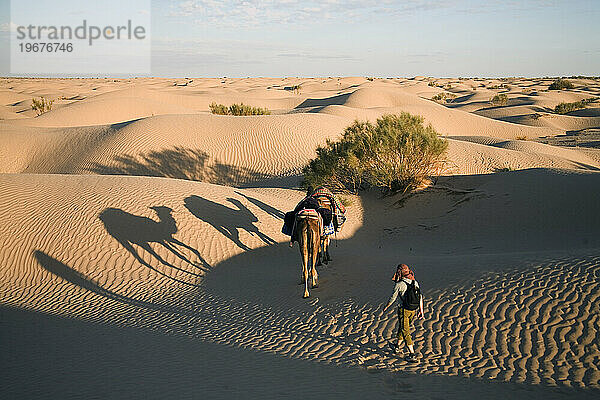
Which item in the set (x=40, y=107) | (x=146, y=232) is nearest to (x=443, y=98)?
(x=40, y=107)

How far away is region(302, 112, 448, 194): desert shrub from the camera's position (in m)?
17.9

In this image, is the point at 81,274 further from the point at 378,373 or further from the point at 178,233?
the point at 378,373

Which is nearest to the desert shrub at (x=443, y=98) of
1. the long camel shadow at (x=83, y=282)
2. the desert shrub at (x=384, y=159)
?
the desert shrub at (x=384, y=159)

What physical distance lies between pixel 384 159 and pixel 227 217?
6911 mm

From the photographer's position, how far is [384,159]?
18016 millimetres

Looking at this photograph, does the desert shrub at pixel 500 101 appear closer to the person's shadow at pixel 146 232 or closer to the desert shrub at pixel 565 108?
the desert shrub at pixel 565 108

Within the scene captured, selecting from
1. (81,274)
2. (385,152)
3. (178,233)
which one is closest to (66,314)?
(81,274)

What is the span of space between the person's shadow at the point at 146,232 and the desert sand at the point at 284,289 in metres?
0.05

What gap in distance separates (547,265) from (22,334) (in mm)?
9541

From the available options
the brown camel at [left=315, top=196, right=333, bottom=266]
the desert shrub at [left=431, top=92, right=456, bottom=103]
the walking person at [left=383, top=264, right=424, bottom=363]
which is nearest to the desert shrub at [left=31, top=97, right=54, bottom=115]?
the desert shrub at [left=431, top=92, right=456, bottom=103]

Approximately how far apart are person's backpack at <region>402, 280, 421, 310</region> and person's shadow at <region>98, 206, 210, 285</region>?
259 inches

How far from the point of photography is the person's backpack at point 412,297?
21.0ft

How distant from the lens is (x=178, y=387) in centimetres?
612

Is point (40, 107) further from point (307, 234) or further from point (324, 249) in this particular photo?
point (307, 234)
